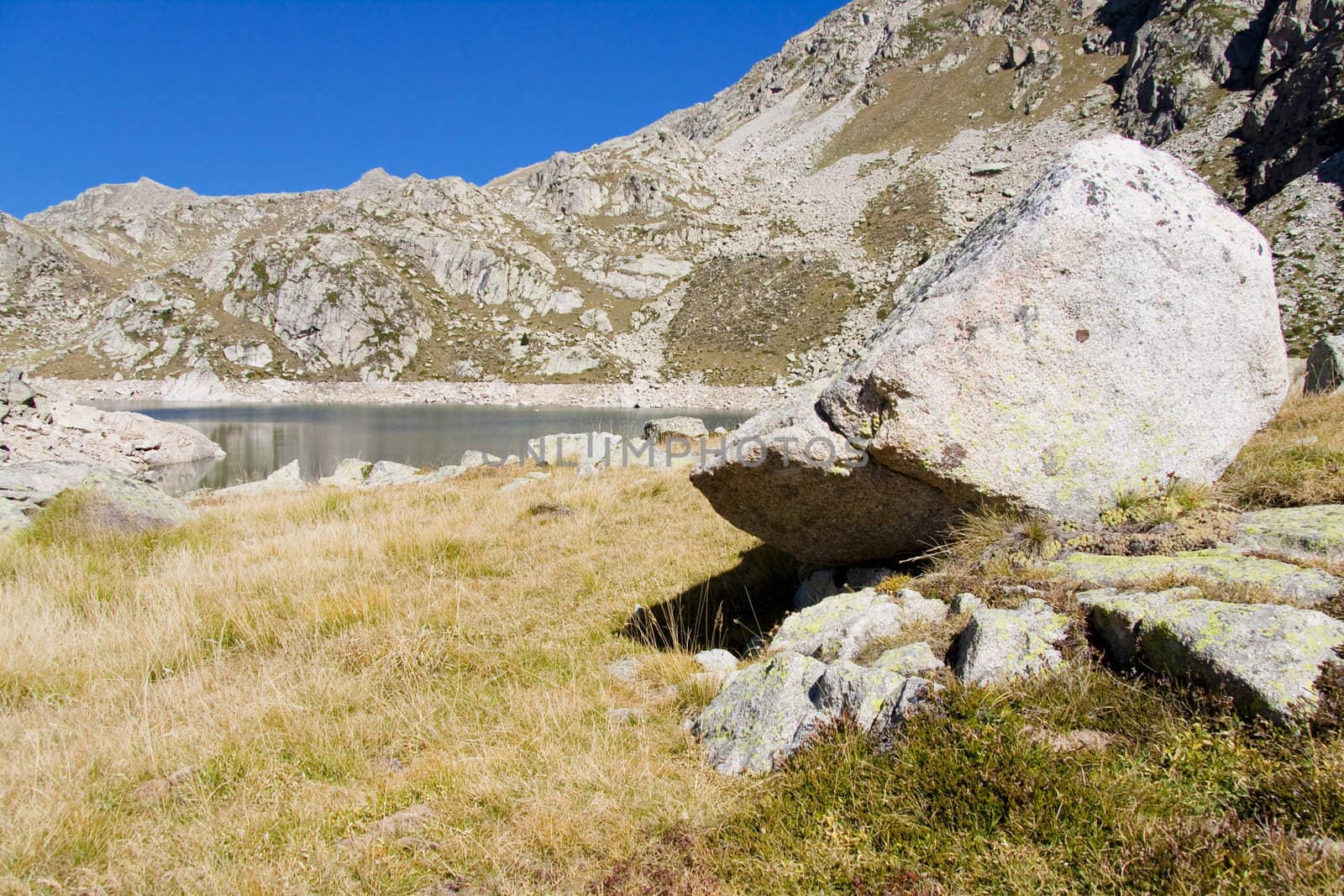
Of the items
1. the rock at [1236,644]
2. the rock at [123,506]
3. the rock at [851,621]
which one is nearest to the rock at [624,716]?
the rock at [851,621]

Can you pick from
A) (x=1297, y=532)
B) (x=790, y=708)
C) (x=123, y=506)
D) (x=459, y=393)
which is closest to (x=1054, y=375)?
(x=1297, y=532)

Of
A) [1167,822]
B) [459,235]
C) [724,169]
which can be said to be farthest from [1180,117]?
[1167,822]

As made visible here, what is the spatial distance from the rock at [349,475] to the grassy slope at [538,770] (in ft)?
46.8

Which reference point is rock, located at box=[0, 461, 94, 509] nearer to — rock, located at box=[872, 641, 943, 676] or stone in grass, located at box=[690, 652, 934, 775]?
stone in grass, located at box=[690, 652, 934, 775]

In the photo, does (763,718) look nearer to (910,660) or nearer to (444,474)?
(910,660)

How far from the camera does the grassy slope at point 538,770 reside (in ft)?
7.13

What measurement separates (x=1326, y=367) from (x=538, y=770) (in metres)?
18.2

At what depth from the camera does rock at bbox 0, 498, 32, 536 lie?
9117 mm

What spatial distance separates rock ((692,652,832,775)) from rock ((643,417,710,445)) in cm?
2124

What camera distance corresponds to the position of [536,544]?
28.6 feet

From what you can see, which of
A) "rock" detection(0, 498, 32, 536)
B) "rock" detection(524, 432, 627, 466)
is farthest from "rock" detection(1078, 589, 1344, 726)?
"rock" detection(524, 432, 627, 466)

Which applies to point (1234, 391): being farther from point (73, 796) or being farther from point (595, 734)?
point (73, 796)

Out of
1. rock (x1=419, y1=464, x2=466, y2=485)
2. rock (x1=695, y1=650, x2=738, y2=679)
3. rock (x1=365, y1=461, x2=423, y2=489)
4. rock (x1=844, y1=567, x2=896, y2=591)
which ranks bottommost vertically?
rock (x1=365, y1=461, x2=423, y2=489)

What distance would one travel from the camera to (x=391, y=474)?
20781mm
